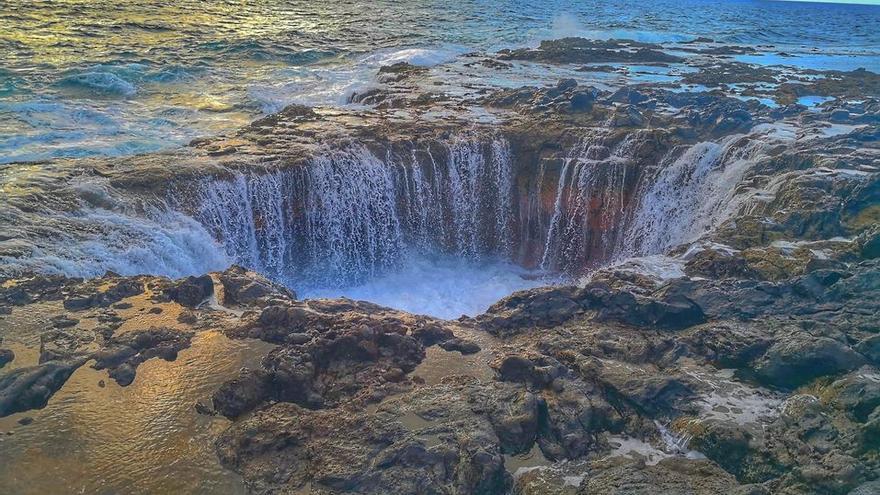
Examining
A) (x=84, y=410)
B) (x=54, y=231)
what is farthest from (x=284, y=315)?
(x=54, y=231)

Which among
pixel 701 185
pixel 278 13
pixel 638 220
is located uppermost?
pixel 278 13

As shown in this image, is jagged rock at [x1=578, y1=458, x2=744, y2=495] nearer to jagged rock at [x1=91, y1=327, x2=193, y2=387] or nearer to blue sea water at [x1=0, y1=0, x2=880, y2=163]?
jagged rock at [x1=91, y1=327, x2=193, y2=387]

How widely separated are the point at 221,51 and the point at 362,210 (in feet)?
55.0

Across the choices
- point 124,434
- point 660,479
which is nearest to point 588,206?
point 660,479

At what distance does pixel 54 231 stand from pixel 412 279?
8.00 meters

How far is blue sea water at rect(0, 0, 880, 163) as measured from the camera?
739 inches

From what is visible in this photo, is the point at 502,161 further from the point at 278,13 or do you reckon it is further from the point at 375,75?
the point at 278,13

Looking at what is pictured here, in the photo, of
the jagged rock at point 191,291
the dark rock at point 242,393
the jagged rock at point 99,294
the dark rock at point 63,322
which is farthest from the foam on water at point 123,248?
the dark rock at point 242,393

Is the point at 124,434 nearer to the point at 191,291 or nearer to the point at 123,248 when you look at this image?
the point at 191,291

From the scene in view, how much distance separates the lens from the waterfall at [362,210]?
48.2ft

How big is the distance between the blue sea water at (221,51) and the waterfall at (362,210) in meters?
4.24

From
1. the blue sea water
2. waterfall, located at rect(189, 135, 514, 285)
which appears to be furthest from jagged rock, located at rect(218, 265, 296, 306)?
the blue sea water

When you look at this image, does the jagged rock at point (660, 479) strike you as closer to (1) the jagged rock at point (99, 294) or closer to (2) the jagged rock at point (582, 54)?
(1) the jagged rock at point (99, 294)

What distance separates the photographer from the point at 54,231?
38.4 feet
